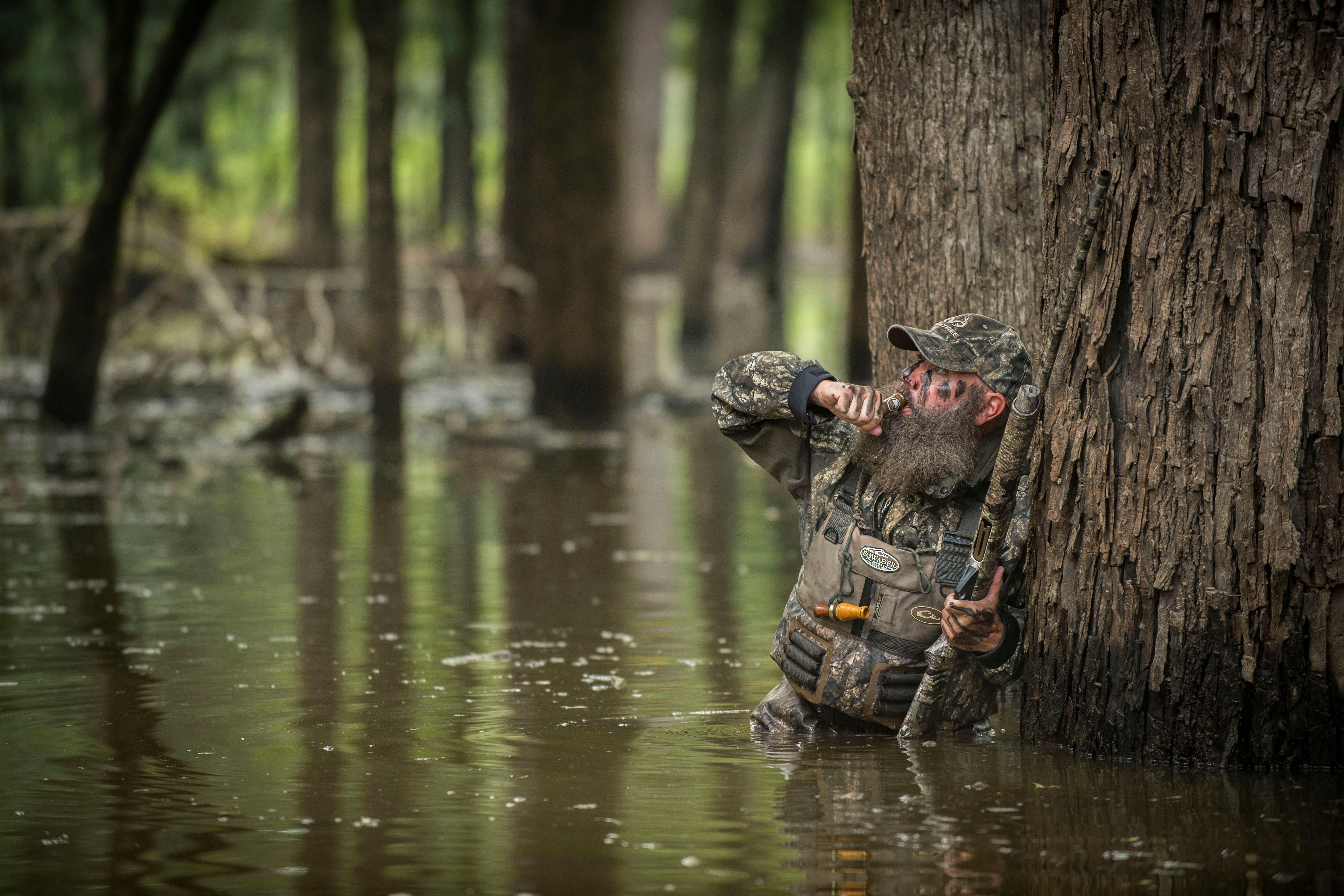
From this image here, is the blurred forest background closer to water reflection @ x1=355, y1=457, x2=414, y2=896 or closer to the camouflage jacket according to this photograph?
the camouflage jacket

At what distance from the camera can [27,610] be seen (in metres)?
8.12

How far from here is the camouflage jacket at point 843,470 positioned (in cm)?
530

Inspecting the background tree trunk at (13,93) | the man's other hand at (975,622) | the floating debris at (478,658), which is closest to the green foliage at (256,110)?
the background tree trunk at (13,93)

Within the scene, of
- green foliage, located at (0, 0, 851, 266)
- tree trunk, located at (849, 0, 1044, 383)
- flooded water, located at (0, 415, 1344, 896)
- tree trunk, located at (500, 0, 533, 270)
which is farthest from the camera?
green foliage, located at (0, 0, 851, 266)

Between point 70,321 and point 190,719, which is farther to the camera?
point 70,321

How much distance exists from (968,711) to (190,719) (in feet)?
8.63

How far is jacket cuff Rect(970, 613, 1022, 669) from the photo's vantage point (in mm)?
5340

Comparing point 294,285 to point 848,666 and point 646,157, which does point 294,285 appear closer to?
point 848,666

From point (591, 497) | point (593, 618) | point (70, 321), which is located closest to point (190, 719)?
point (593, 618)

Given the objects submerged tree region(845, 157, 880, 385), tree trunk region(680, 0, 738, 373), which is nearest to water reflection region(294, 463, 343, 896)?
submerged tree region(845, 157, 880, 385)

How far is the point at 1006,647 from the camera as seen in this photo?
5.38 meters

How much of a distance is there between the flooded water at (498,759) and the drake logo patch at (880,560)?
57cm

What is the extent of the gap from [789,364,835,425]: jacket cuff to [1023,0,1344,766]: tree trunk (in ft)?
2.33

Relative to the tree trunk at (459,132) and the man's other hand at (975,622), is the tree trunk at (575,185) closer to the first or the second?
the tree trunk at (459,132)
